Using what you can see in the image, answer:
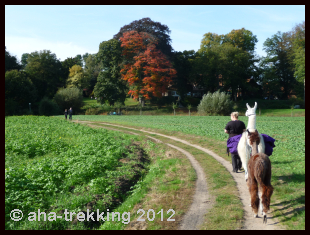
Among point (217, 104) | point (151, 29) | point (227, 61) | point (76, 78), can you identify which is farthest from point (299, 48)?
point (76, 78)

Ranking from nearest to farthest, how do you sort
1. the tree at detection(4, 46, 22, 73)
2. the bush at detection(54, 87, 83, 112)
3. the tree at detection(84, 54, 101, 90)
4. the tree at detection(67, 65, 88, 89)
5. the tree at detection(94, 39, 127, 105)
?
the tree at detection(94, 39, 127, 105), the bush at detection(54, 87, 83, 112), the tree at detection(4, 46, 22, 73), the tree at detection(67, 65, 88, 89), the tree at detection(84, 54, 101, 90)

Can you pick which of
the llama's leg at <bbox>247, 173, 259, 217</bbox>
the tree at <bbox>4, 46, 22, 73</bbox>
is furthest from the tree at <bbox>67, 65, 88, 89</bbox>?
the llama's leg at <bbox>247, 173, 259, 217</bbox>

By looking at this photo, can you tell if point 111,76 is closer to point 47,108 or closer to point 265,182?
point 47,108

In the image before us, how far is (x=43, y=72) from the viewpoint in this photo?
240ft

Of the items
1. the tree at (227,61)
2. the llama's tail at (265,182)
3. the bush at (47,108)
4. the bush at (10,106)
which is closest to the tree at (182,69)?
the tree at (227,61)

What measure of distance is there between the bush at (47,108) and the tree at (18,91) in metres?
5.02

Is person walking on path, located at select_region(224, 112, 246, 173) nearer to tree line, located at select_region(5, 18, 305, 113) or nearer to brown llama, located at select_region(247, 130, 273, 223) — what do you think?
brown llama, located at select_region(247, 130, 273, 223)

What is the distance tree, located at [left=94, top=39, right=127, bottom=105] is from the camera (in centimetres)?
5841

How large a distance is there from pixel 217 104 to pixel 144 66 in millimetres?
17582

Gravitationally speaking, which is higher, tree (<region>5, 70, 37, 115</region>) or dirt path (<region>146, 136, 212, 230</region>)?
tree (<region>5, 70, 37, 115</region>)

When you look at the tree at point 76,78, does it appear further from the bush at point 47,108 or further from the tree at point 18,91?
the bush at point 47,108

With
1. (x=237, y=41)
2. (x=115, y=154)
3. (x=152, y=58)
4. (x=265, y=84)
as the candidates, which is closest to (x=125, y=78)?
(x=152, y=58)

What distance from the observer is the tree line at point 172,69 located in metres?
54.7
